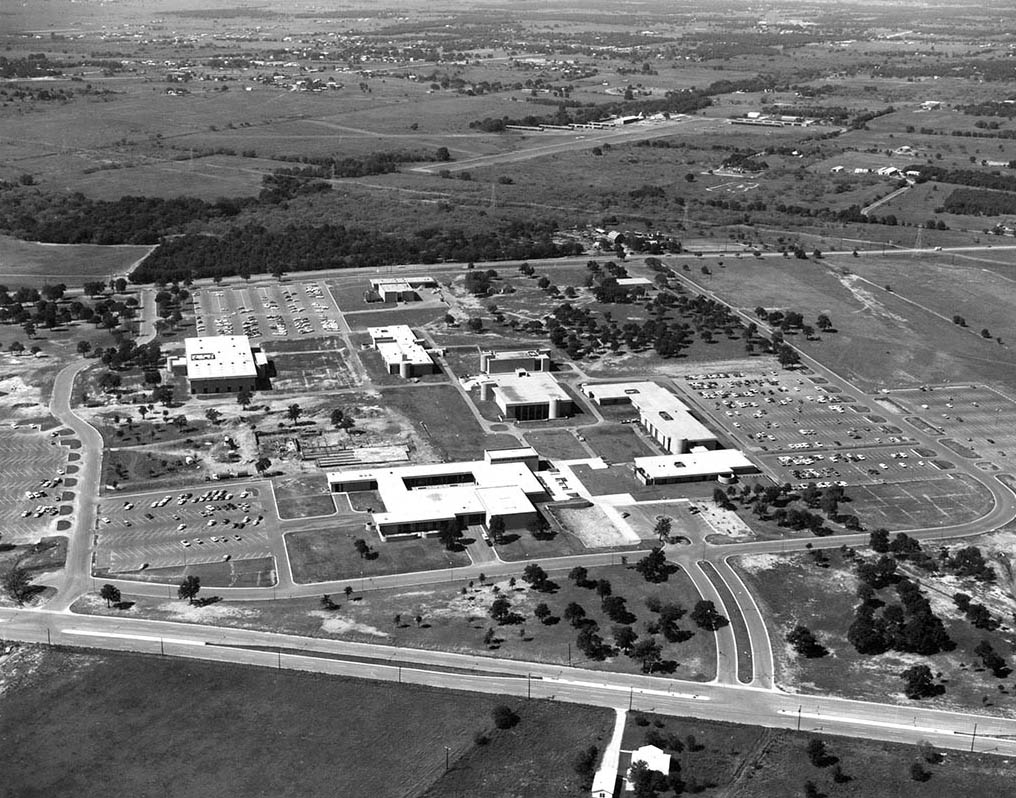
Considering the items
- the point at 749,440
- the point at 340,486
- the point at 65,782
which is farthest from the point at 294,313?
the point at 65,782

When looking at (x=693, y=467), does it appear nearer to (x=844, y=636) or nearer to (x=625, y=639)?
(x=844, y=636)

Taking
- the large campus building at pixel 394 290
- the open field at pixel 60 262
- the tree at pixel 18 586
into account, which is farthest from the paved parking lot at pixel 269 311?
the tree at pixel 18 586

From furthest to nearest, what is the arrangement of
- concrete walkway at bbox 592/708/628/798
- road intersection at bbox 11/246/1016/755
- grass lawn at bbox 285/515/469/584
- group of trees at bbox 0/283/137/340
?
group of trees at bbox 0/283/137/340, grass lawn at bbox 285/515/469/584, road intersection at bbox 11/246/1016/755, concrete walkway at bbox 592/708/628/798

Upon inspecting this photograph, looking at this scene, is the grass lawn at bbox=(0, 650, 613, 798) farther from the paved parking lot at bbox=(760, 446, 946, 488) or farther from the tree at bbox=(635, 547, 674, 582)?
the paved parking lot at bbox=(760, 446, 946, 488)

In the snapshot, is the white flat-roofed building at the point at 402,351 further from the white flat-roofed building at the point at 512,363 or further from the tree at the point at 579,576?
the tree at the point at 579,576

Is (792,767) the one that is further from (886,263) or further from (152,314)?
(886,263)

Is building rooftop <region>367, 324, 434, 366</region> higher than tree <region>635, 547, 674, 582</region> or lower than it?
lower

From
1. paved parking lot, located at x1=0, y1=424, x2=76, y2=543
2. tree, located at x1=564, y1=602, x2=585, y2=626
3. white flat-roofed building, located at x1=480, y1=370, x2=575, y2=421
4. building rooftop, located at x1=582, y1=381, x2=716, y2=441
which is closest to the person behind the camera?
tree, located at x1=564, y1=602, x2=585, y2=626

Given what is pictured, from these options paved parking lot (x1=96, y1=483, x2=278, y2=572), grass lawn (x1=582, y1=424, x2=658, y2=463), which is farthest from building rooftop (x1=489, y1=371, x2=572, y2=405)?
paved parking lot (x1=96, y1=483, x2=278, y2=572)
